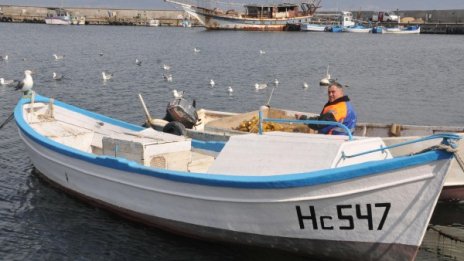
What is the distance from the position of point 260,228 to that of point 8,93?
22249 millimetres

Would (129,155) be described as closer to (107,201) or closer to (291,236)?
(107,201)

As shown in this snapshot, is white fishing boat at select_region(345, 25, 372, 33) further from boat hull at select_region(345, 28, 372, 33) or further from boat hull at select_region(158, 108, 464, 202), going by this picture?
boat hull at select_region(158, 108, 464, 202)

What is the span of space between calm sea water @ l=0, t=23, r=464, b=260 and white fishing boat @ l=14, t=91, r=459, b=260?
532 millimetres

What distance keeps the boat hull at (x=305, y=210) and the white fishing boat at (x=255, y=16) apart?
85.3 meters

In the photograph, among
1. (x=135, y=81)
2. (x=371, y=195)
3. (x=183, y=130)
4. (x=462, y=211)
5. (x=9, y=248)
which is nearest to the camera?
(x=371, y=195)

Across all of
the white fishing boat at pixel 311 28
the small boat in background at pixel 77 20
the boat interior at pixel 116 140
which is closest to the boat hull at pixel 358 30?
the white fishing boat at pixel 311 28

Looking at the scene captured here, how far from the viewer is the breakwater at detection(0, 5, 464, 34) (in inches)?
4215

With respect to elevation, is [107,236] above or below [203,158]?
below

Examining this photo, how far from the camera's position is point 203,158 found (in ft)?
42.1

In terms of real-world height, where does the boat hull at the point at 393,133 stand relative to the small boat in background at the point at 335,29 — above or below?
above

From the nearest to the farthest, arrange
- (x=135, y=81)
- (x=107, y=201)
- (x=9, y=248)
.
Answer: (x=9, y=248)
(x=107, y=201)
(x=135, y=81)

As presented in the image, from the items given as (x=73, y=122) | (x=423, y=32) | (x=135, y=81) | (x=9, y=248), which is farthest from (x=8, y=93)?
(x=423, y=32)

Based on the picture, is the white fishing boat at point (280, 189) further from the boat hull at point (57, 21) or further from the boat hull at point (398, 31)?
the boat hull at point (57, 21)

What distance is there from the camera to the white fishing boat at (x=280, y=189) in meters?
8.62
